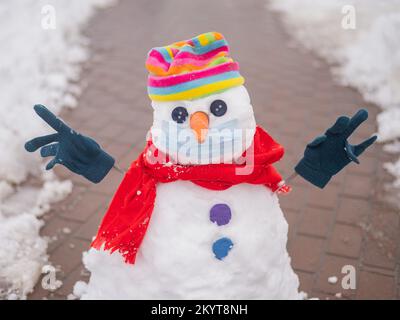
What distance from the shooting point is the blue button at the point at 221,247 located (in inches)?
78.3

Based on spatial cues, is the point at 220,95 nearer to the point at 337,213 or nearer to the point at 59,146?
the point at 59,146

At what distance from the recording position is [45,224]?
10.8ft

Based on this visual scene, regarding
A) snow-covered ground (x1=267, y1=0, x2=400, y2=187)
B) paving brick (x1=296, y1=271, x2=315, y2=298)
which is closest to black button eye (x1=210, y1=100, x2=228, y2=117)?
paving brick (x1=296, y1=271, x2=315, y2=298)

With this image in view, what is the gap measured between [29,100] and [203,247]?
10.2 ft

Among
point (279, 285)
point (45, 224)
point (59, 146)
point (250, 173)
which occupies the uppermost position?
point (59, 146)

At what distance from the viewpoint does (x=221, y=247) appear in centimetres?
199

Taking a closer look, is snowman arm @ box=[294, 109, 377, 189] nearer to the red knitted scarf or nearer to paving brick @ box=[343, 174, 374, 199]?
the red knitted scarf

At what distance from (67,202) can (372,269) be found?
2.00 m

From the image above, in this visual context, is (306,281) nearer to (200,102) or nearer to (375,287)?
(375,287)

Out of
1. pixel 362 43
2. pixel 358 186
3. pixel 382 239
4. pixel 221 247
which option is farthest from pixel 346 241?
pixel 362 43

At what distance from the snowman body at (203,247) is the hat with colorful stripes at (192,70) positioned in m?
0.38

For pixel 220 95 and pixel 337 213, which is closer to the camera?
pixel 220 95
